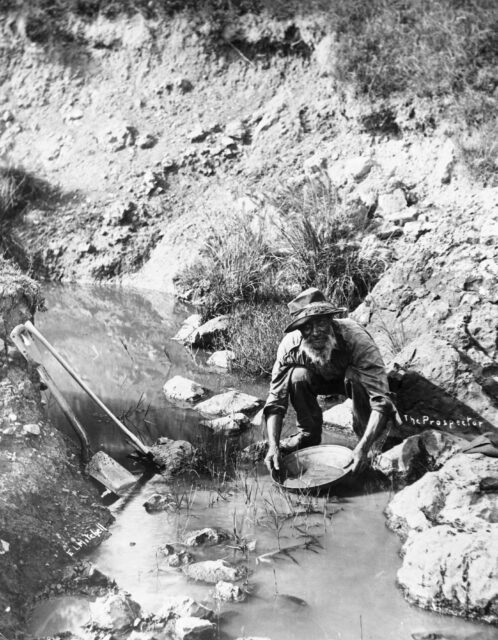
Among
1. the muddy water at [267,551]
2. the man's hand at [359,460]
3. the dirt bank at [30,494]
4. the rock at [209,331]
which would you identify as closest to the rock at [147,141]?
the rock at [209,331]

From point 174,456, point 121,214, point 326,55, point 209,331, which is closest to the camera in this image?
point 174,456

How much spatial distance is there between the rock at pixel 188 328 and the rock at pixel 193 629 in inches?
196

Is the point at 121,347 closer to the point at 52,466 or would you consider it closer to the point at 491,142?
the point at 52,466

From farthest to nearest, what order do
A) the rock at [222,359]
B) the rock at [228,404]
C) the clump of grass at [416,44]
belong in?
1. the clump of grass at [416,44]
2. the rock at [222,359]
3. the rock at [228,404]

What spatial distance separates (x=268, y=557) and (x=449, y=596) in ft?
3.28

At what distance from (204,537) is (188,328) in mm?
4372

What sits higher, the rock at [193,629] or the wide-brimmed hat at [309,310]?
the wide-brimmed hat at [309,310]

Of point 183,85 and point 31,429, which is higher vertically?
point 183,85

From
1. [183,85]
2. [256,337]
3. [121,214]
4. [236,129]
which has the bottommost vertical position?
[121,214]

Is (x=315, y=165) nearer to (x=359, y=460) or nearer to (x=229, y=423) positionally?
(x=229, y=423)

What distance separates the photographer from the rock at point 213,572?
148 inches

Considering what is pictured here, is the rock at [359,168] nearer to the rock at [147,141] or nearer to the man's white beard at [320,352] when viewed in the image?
the rock at [147,141]

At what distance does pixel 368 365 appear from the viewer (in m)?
4.90

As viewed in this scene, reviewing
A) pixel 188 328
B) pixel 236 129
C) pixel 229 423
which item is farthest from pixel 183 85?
pixel 229 423
